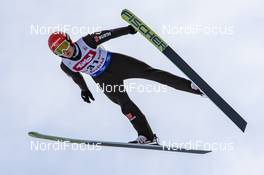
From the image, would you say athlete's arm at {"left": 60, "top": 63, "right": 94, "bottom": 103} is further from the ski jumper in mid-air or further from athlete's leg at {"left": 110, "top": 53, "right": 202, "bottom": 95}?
athlete's leg at {"left": 110, "top": 53, "right": 202, "bottom": 95}

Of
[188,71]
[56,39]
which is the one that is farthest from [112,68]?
[188,71]

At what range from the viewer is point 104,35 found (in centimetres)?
1355

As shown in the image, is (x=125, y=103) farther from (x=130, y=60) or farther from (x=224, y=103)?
(x=224, y=103)

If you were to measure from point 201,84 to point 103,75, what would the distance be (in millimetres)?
2186

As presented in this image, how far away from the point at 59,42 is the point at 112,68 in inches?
47.8

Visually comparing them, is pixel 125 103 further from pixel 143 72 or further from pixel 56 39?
pixel 56 39

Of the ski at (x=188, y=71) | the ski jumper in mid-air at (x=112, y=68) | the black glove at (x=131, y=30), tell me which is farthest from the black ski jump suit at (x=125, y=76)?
the ski at (x=188, y=71)

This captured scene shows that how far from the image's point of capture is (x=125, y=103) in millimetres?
13977

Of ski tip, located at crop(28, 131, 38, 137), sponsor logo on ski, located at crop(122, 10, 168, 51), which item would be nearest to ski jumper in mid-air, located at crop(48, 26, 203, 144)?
sponsor logo on ski, located at crop(122, 10, 168, 51)

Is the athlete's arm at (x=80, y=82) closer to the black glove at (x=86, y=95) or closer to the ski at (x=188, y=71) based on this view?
the black glove at (x=86, y=95)

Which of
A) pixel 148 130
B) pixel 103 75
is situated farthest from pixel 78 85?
pixel 148 130

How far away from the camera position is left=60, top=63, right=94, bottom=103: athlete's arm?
14.1m

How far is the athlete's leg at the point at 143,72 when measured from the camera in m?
13.5

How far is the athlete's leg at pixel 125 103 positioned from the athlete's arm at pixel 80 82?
0.34 metres
